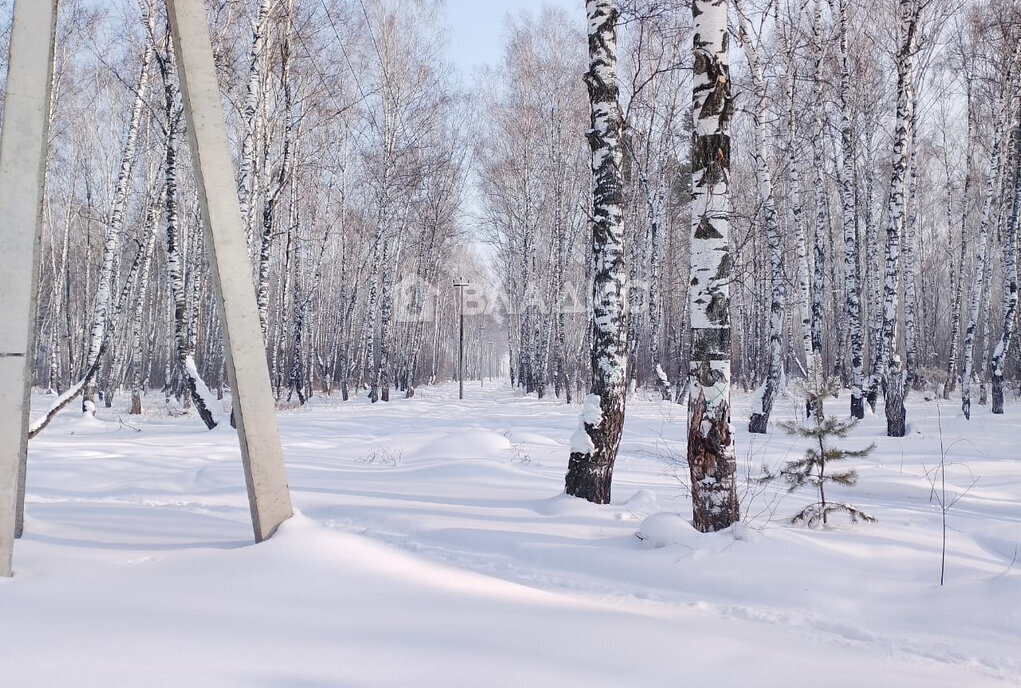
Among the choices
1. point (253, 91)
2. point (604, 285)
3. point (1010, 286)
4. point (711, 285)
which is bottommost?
point (711, 285)

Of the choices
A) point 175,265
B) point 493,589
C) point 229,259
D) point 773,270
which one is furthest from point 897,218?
point 175,265

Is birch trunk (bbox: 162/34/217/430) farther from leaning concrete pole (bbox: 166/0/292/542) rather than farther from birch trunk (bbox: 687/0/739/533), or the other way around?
birch trunk (bbox: 687/0/739/533)

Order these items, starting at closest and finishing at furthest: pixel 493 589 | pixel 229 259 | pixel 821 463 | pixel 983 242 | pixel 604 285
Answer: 1. pixel 493 589
2. pixel 229 259
3. pixel 821 463
4. pixel 604 285
5. pixel 983 242

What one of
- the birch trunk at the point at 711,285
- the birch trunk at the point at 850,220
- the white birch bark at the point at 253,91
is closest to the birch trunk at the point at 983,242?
the birch trunk at the point at 850,220

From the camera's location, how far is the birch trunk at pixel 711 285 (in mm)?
4012

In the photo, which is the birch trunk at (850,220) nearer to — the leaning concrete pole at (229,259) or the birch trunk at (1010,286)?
the birch trunk at (1010,286)

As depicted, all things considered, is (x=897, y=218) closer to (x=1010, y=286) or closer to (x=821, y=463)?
(x=1010, y=286)

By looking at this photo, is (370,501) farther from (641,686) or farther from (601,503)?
(641,686)

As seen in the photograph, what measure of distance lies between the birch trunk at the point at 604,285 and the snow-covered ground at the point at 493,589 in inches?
16.2

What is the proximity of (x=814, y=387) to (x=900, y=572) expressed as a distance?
148cm

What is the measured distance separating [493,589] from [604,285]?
9.38 feet

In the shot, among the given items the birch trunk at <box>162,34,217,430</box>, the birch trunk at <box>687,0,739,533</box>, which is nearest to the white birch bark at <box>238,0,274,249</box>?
the birch trunk at <box>162,34,217,430</box>

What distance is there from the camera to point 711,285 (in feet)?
13.4

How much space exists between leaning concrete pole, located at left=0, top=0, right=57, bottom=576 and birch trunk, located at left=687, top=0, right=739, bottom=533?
3.77 meters
